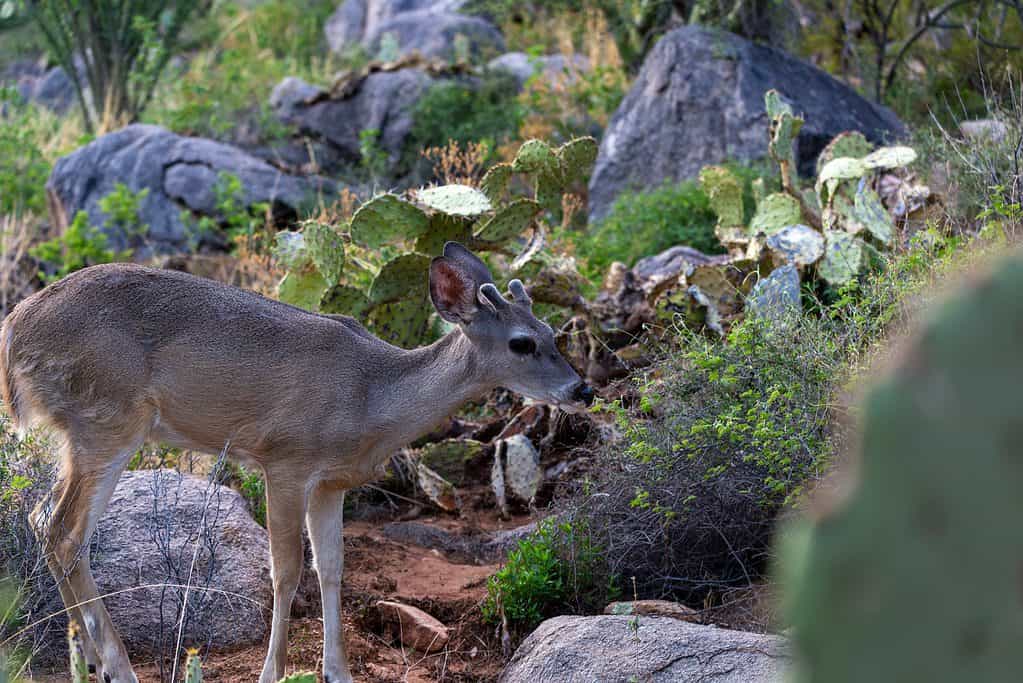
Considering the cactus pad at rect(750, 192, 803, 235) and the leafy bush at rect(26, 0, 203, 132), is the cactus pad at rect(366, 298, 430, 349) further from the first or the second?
the leafy bush at rect(26, 0, 203, 132)

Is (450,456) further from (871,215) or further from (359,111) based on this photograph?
(359,111)

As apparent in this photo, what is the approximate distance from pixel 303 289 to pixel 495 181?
62.0 inches

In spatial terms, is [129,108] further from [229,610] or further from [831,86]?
[229,610]

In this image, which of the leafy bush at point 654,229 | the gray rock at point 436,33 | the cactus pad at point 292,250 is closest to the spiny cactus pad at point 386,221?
the cactus pad at point 292,250

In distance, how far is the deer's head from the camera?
5.78m

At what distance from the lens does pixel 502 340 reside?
5797mm

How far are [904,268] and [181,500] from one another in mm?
4048

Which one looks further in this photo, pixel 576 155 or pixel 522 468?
pixel 576 155

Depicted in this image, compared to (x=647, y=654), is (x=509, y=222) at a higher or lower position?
higher

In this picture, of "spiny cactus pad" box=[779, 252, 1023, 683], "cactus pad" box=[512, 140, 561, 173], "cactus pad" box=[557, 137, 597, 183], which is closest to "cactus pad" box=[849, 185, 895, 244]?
"cactus pad" box=[557, 137, 597, 183]

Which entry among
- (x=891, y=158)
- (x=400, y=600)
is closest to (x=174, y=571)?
(x=400, y=600)

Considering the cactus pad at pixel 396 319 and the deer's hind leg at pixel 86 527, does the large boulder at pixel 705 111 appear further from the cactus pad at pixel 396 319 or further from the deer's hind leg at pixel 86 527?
the deer's hind leg at pixel 86 527

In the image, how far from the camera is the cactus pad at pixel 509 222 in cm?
800

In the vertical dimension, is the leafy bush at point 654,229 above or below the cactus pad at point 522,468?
above
